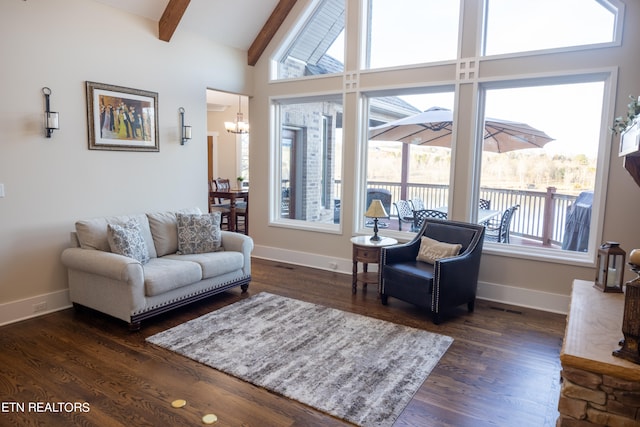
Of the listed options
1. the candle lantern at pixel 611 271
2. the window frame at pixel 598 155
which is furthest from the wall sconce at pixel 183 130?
the candle lantern at pixel 611 271

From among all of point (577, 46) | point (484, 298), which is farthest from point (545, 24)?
point (484, 298)

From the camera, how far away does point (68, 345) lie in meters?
3.17

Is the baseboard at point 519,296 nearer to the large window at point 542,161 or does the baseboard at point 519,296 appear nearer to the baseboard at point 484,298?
the baseboard at point 484,298

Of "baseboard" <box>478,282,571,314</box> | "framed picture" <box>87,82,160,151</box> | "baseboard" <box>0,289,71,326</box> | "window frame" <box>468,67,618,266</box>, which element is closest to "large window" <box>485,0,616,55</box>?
"window frame" <box>468,67,618,266</box>

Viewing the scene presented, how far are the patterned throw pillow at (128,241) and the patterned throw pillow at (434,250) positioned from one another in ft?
9.08

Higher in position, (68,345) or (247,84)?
(247,84)

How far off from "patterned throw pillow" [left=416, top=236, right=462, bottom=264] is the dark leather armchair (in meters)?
0.06

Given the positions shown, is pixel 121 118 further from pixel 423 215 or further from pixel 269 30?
pixel 423 215

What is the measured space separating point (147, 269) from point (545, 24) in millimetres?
4516

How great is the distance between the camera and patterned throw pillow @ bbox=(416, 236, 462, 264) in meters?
4.04

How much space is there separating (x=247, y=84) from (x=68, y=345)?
4.08m

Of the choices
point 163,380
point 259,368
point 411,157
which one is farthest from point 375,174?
point 163,380

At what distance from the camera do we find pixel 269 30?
18.4 ft

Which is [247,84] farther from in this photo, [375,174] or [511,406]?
[511,406]
